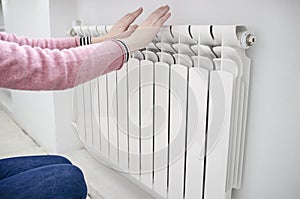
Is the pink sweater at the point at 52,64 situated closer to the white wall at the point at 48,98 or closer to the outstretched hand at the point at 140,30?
the outstretched hand at the point at 140,30

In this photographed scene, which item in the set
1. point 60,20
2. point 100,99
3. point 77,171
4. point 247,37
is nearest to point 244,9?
point 247,37

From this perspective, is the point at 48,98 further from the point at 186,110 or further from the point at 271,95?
the point at 271,95

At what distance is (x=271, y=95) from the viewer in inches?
28.1

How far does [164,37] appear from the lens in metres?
0.86

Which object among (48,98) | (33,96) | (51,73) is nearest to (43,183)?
(51,73)

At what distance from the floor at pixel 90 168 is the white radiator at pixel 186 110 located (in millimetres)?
159

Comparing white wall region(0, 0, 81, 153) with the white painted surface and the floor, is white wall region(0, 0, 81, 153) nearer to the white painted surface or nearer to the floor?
the floor

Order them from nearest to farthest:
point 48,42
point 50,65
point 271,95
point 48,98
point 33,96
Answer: point 50,65
point 271,95
point 48,42
point 48,98
point 33,96

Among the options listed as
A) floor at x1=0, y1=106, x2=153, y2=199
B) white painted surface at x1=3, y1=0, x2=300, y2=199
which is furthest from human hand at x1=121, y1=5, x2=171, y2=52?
floor at x1=0, y1=106, x2=153, y2=199

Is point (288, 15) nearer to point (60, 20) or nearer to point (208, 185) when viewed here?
point (208, 185)

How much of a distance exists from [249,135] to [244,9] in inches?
13.1

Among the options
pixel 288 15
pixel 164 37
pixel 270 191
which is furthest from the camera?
pixel 164 37

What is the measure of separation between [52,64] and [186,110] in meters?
0.41

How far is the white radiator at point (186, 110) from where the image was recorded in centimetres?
72
